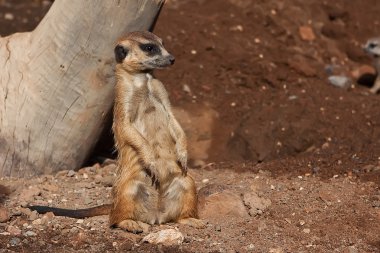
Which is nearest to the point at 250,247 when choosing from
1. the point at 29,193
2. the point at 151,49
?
→ the point at 151,49

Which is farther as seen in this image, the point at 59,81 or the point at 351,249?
the point at 59,81

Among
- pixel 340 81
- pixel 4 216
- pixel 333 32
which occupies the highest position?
pixel 4 216

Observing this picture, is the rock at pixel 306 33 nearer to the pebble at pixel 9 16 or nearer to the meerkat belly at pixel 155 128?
the pebble at pixel 9 16

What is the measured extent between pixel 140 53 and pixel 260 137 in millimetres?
1976

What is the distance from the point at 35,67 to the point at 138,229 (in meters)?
1.37

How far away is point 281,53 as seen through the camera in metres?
7.52

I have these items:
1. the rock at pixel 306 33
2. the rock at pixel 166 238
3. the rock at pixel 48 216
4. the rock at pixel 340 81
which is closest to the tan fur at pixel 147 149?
the rock at pixel 166 238

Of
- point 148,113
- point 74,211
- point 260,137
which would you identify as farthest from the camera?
point 260,137

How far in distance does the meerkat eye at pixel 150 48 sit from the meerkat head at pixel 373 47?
3704 millimetres

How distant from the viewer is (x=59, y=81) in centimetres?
498

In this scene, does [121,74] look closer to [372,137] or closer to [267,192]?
A: [267,192]

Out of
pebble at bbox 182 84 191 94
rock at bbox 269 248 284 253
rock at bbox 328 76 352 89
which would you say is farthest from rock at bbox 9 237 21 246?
rock at bbox 328 76 352 89

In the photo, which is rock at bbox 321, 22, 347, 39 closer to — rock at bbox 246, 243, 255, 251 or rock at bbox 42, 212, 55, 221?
rock at bbox 246, 243, 255, 251

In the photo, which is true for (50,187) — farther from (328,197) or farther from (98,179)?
(328,197)
